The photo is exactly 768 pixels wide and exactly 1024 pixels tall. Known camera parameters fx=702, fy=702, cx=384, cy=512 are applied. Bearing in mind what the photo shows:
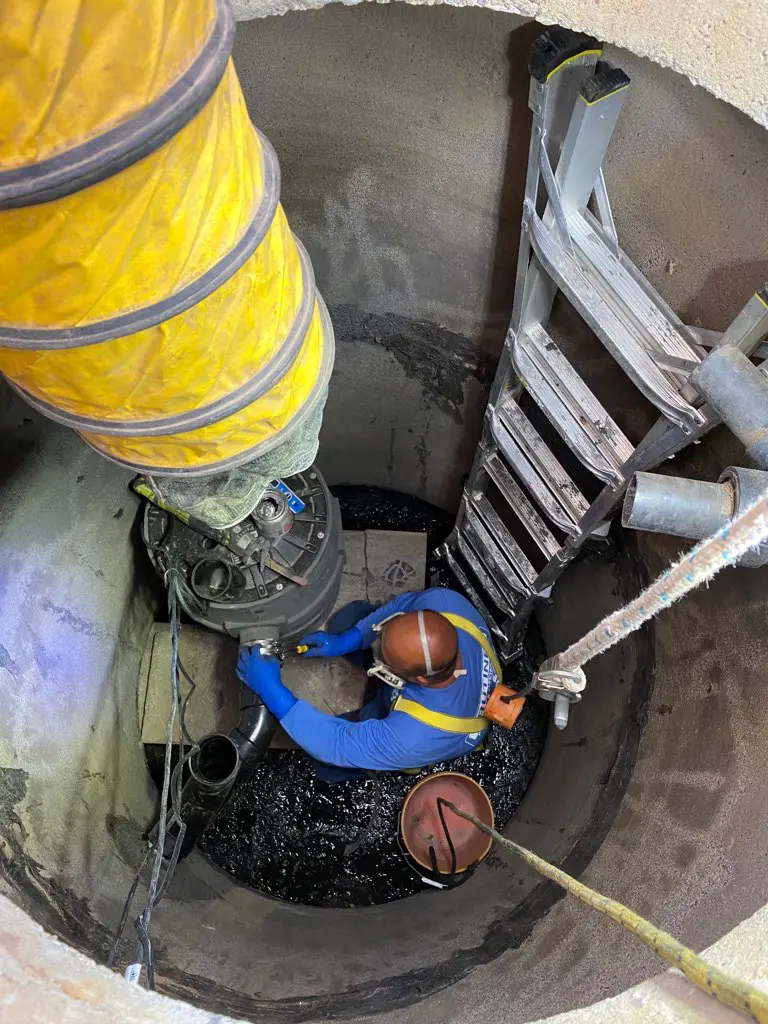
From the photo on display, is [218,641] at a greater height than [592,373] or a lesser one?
lesser

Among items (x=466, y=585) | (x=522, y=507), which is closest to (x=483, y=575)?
(x=466, y=585)

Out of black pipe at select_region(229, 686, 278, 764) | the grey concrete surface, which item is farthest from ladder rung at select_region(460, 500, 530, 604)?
black pipe at select_region(229, 686, 278, 764)

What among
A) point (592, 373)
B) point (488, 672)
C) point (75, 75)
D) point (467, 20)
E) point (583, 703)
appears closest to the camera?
point (75, 75)

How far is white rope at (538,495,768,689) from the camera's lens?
2.81 ft

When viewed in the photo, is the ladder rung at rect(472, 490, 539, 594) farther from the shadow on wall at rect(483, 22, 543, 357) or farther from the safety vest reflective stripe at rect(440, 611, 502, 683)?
the shadow on wall at rect(483, 22, 543, 357)

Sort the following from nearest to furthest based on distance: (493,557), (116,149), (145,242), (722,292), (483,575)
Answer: (116,149)
(145,242)
(722,292)
(493,557)
(483,575)

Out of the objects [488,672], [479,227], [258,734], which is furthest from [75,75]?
[488,672]

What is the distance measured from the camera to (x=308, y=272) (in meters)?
1.31

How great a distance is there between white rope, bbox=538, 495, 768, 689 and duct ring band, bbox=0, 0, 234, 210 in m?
0.80

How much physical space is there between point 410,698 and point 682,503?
51.4 inches

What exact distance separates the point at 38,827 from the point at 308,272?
4.76 feet

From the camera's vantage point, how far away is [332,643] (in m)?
2.60

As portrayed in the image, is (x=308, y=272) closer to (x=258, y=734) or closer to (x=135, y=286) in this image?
(x=135, y=286)

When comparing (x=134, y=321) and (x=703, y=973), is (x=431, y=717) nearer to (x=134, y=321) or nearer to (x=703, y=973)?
(x=703, y=973)
